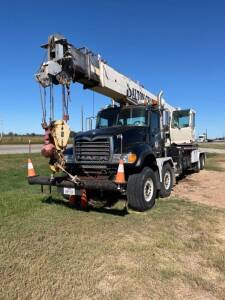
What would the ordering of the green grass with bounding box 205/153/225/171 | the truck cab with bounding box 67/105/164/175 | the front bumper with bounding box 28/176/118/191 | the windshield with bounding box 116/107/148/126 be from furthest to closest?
1. the green grass with bounding box 205/153/225/171
2. the windshield with bounding box 116/107/148/126
3. the truck cab with bounding box 67/105/164/175
4. the front bumper with bounding box 28/176/118/191

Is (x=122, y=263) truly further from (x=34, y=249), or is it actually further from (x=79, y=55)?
(x=79, y=55)

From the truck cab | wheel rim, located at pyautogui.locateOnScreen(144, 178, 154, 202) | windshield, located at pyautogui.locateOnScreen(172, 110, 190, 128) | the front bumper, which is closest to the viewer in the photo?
the front bumper

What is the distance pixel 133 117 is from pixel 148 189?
2285mm

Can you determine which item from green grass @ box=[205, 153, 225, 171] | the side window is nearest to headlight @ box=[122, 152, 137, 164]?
the side window

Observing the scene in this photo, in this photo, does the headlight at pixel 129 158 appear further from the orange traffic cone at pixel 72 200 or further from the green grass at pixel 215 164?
the green grass at pixel 215 164

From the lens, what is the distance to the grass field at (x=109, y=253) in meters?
3.79

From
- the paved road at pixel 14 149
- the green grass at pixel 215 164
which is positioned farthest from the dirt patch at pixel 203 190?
the paved road at pixel 14 149

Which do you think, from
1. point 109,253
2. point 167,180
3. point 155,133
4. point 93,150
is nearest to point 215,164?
point 167,180

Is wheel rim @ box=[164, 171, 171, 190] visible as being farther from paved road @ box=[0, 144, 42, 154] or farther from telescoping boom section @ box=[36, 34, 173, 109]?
paved road @ box=[0, 144, 42, 154]

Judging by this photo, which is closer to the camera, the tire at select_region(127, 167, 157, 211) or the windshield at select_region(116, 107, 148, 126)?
the tire at select_region(127, 167, 157, 211)

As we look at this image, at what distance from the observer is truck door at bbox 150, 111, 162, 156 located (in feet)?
29.4

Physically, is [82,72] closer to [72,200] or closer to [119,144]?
[119,144]

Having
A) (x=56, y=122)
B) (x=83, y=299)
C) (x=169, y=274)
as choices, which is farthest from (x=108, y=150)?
(x=83, y=299)

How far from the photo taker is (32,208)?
7.11 m
